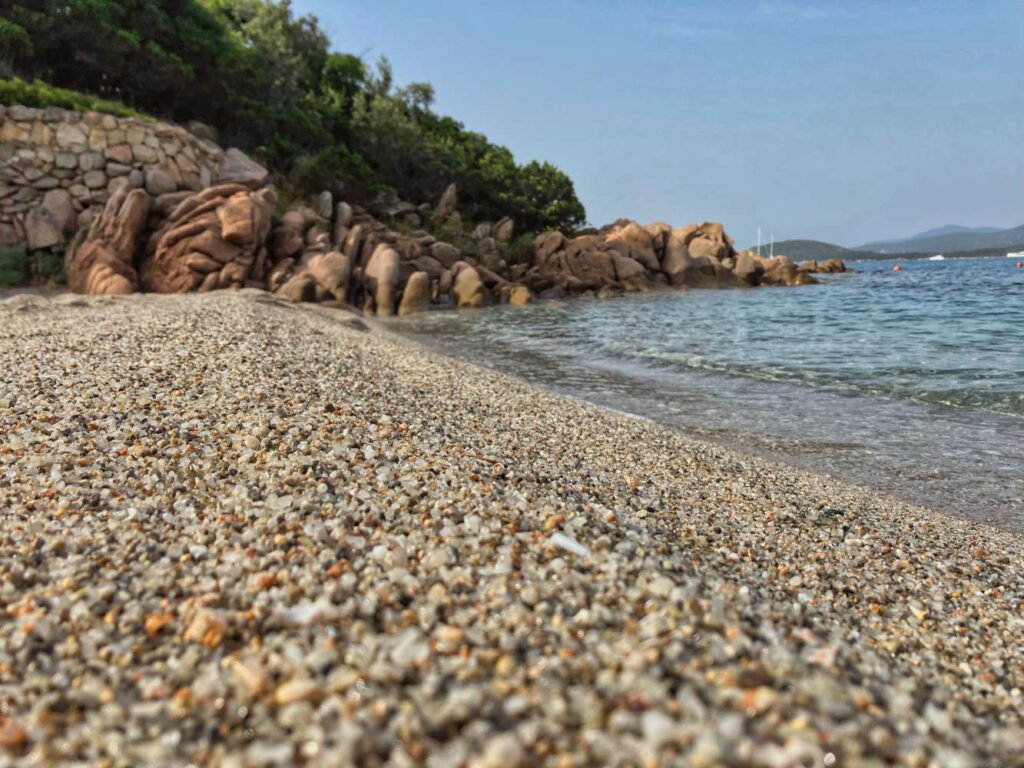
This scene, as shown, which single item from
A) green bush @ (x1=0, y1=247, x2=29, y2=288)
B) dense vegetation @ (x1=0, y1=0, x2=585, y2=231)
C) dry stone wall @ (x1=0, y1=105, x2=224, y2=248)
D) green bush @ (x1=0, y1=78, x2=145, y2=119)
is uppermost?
dense vegetation @ (x1=0, y1=0, x2=585, y2=231)

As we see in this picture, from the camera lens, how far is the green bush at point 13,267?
16938 millimetres

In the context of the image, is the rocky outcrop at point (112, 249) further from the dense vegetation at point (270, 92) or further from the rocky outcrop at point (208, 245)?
the dense vegetation at point (270, 92)

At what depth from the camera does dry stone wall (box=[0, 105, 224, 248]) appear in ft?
60.6

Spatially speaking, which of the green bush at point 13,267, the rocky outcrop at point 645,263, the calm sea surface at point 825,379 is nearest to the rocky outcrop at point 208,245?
the green bush at point 13,267

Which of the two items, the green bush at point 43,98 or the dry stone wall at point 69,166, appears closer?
the dry stone wall at point 69,166

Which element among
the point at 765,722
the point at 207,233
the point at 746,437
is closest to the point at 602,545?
the point at 765,722

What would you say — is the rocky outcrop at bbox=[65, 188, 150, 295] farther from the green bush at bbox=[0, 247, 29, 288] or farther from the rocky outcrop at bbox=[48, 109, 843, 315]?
the green bush at bbox=[0, 247, 29, 288]

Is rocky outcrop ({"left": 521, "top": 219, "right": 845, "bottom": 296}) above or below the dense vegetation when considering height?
below

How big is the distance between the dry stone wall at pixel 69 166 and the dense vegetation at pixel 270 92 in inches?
54.2

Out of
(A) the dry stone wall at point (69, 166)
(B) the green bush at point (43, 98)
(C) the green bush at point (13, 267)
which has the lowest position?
(C) the green bush at point (13, 267)

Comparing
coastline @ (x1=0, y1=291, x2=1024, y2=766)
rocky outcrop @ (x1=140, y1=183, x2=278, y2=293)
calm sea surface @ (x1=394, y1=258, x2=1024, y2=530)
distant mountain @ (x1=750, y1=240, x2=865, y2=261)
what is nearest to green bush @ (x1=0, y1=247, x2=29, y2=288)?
rocky outcrop @ (x1=140, y1=183, x2=278, y2=293)

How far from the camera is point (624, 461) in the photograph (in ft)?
16.8

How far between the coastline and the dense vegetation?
23.6 metres

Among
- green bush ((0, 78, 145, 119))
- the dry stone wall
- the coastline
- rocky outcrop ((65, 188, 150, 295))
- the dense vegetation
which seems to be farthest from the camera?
the dense vegetation
